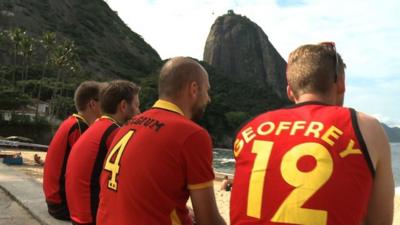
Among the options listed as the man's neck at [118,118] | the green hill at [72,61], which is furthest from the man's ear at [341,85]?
the green hill at [72,61]

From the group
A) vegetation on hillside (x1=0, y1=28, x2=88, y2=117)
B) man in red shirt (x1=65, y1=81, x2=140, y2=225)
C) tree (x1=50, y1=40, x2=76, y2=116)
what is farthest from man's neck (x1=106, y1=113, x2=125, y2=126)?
tree (x1=50, y1=40, x2=76, y2=116)

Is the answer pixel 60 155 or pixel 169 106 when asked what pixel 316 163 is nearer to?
pixel 169 106

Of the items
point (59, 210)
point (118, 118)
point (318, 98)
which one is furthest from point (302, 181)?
point (59, 210)

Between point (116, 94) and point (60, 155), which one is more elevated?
point (116, 94)

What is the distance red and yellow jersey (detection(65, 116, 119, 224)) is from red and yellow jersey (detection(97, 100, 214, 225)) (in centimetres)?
108

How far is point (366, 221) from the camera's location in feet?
7.78

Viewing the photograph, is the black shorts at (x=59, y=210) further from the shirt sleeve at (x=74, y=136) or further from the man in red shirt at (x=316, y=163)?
the man in red shirt at (x=316, y=163)

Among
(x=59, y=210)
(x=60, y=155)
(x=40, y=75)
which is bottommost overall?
(x=40, y=75)

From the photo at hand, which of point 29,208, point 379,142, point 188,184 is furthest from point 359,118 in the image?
point 29,208

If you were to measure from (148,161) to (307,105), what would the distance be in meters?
0.94

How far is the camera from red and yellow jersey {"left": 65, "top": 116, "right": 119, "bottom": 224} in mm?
4035

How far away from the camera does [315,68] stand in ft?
8.04

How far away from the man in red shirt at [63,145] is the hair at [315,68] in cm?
306

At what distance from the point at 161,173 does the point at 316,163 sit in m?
0.96
